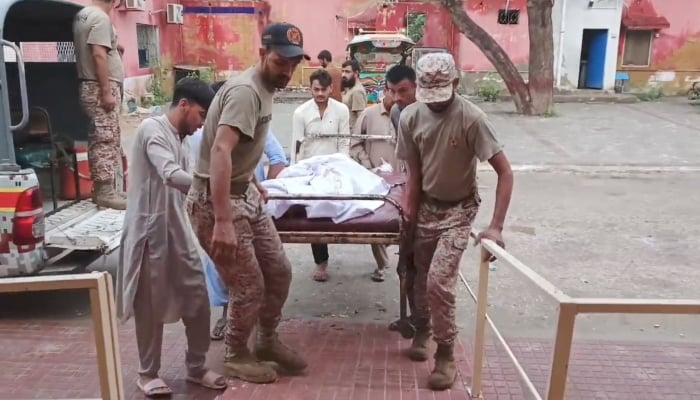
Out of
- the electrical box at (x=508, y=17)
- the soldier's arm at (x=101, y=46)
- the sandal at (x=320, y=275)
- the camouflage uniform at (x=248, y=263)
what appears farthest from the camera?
the electrical box at (x=508, y=17)

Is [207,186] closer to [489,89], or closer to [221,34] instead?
[489,89]

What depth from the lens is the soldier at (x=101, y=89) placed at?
5.08 meters

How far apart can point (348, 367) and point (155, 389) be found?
42.6 inches

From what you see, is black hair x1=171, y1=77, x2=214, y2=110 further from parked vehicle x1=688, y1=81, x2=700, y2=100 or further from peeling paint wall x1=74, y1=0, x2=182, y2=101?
parked vehicle x1=688, y1=81, x2=700, y2=100

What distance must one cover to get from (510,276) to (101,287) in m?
4.08

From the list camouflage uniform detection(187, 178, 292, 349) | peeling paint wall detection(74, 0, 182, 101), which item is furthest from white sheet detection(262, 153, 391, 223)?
peeling paint wall detection(74, 0, 182, 101)

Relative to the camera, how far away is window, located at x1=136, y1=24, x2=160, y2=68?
66.1 feet

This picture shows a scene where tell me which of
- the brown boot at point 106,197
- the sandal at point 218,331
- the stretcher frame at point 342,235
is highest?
the stretcher frame at point 342,235

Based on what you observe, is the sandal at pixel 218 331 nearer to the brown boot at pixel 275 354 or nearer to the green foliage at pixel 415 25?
the brown boot at pixel 275 354

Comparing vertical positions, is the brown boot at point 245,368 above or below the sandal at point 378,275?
above

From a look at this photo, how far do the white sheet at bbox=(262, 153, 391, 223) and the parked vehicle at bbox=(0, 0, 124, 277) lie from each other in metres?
1.45

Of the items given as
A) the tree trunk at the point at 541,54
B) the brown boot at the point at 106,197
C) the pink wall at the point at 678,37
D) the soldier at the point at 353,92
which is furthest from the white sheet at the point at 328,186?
the pink wall at the point at 678,37

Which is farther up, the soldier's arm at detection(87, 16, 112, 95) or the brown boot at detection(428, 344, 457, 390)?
the soldier's arm at detection(87, 16, 112, 95)

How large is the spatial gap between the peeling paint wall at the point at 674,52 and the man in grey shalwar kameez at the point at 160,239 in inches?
928
